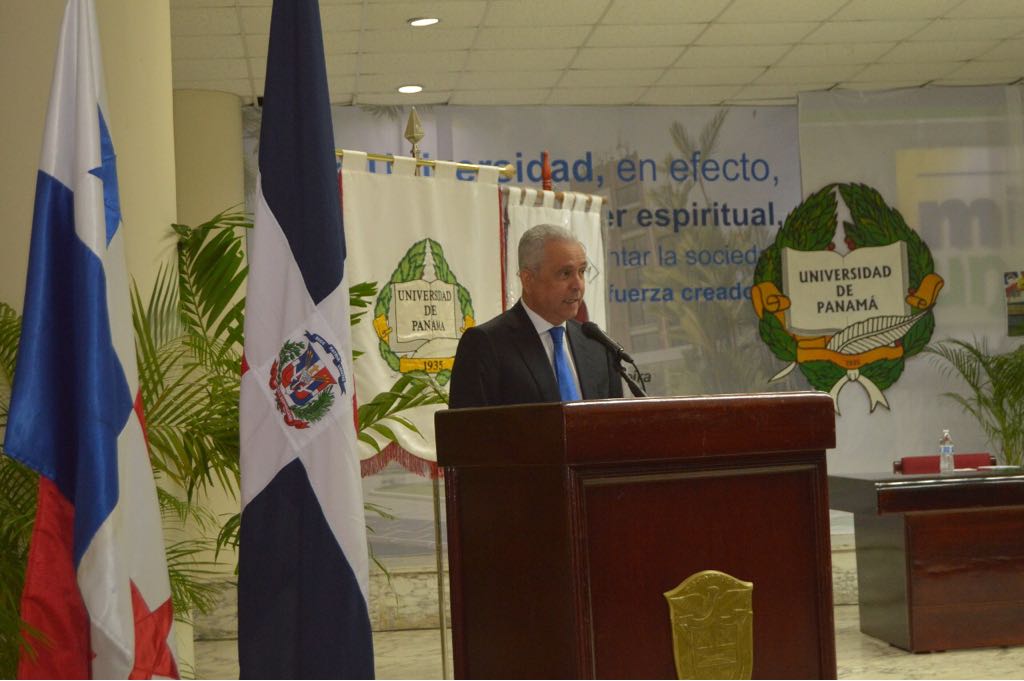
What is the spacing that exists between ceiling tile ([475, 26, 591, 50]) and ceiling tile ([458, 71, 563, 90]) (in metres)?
0.55

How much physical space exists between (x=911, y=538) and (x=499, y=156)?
399 cm

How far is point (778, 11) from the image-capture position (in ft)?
22.2

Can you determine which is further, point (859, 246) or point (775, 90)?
point (859, 246)

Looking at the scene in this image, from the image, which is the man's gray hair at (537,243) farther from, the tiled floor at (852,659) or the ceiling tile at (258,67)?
the ceiling tile at (258,67)

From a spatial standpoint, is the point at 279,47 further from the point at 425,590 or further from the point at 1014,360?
the point at 1014,360

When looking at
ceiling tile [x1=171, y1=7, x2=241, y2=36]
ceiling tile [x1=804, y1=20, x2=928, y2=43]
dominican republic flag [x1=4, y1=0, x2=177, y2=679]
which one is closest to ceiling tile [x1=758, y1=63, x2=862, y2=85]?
ceiling tile [x1=804, y1=20, x2=928, y2=43]

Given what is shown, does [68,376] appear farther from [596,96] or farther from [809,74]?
[809,74]

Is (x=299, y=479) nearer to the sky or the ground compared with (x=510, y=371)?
nearer to the ground

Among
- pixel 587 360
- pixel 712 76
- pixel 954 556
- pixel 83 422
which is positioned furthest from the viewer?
pixel 712 76

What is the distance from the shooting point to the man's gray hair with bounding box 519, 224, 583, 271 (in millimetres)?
3229

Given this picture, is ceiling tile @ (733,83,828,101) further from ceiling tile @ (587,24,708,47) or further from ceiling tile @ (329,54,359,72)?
ceiling tile @ (329,54,359,72)

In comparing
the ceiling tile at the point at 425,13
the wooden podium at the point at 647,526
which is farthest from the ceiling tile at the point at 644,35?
the wooden podium at the point at 647,526

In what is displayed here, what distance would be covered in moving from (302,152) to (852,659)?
13.6 ft

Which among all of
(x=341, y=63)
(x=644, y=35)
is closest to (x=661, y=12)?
(x=644, y=35)
